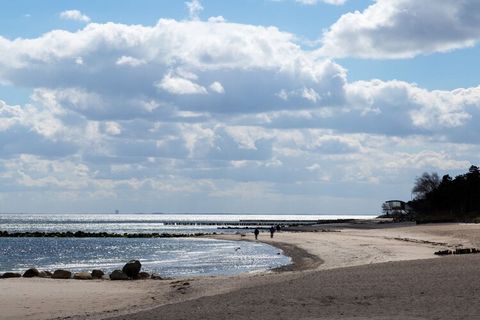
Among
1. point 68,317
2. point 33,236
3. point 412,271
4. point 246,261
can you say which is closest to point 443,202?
point 33,236

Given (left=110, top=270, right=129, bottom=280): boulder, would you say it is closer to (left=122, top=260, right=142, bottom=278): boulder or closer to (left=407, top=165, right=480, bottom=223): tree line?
(left=122, top=260, right=142, bottom=278): boulder

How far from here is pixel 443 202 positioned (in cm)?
14000

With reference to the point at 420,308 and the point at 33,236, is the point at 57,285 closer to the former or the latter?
the point at 420,308

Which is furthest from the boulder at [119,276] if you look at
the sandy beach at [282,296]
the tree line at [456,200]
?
the tree line at [456,200]

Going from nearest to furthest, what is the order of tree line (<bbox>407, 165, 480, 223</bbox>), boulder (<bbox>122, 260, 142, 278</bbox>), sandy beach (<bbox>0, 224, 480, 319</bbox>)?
1. sandy beach (<bbox>0, 224, 480, 319</bbox>)
2. boulder (<bbox>122, 260, 142, 278</bbox>)
3. tree line (<bbox>407, 165, 480, 223</bbox>)

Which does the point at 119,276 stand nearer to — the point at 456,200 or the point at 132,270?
the point at 132,270

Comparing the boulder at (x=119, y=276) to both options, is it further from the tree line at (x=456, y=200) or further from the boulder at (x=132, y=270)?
the tree line at (x=456, y=200)

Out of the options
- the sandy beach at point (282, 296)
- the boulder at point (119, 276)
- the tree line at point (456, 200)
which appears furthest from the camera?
the tree line at point (456, 200)

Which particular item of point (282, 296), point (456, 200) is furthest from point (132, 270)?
point (456, 200)

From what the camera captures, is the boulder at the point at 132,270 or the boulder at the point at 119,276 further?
the boulder at the point at 132,270

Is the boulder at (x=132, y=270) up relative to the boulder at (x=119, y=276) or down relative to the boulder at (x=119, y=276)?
up

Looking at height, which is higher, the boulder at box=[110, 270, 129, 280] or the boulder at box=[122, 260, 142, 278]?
the boulder at box=[122, 260, 142, 278]

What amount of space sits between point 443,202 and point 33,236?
85.7 metres

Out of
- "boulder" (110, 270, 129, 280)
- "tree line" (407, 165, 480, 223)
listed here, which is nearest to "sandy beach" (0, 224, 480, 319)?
"boulder" (110, 270, 129, 280)
